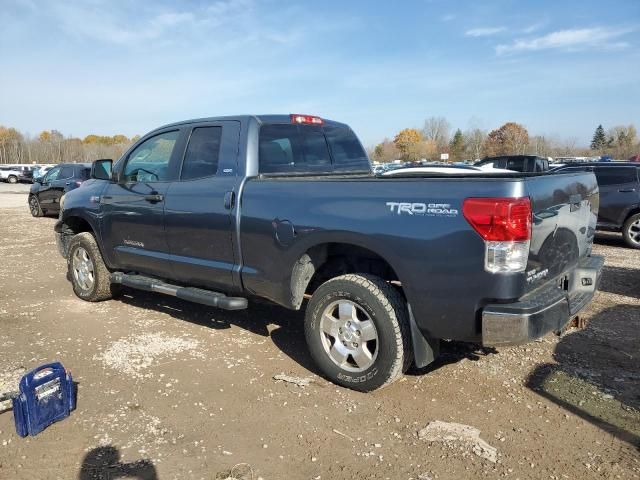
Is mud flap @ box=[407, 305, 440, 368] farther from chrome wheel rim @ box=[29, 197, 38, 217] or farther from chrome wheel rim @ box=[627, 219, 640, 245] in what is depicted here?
chrome wheel rim @ box=[29, 197, 38, 217]

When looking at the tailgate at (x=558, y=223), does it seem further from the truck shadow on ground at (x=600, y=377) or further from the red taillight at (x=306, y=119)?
the red taillight at (x=306, y=119)

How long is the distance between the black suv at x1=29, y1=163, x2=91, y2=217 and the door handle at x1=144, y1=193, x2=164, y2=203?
10.8m

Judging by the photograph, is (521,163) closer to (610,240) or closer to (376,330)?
(610,240)

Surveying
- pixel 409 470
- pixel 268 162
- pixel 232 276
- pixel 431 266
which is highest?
pixel 268 162

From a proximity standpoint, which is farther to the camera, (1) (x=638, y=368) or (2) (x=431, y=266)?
(1) (x=638, y=368)

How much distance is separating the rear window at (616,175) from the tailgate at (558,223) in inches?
283

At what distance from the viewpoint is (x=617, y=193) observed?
1040 centimetres

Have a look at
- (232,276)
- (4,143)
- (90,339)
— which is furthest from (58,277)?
(4,143)

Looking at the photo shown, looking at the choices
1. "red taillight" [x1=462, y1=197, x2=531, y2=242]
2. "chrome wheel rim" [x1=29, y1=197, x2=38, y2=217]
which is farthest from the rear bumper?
"chrome wheel rim" [x1=29, y1=197, x2=38, y2=217]

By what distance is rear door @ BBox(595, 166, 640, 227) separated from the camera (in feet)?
33.7

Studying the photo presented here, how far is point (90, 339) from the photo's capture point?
496 cm

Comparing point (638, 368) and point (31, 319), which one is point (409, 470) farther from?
point (31, 319)

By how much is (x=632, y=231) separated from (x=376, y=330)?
8.81 meters

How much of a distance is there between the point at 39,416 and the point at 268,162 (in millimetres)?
2565
